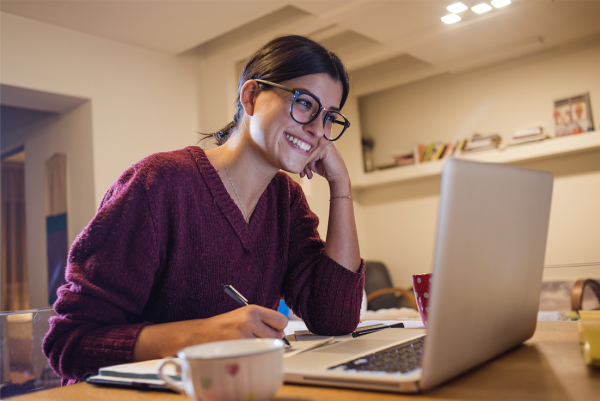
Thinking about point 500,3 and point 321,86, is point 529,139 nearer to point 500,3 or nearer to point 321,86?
point 500,3

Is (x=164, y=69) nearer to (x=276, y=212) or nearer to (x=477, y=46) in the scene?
(x=477, y=46)

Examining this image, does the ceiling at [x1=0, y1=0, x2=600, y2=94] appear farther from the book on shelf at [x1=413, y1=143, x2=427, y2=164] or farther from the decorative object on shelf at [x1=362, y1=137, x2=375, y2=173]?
the decorative object on shelf at [x1=362, y1=137, x2=375, y2=173]

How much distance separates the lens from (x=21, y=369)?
1533 millimetres

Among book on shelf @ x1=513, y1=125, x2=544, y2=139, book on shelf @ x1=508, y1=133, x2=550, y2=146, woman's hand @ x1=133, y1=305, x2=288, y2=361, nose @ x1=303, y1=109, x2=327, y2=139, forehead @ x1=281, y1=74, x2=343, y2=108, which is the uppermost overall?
book on shelf @ x1=513, y1=125, x2=544, y2=139

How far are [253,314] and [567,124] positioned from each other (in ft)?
13.6

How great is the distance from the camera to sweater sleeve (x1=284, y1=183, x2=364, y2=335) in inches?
46.2

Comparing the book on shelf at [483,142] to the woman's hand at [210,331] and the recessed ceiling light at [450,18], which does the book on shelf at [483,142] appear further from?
the woman's hand at [210,331]

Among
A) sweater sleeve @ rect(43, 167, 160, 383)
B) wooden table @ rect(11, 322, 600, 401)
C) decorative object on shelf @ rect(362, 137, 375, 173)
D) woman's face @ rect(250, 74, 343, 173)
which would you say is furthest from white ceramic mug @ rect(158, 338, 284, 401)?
decorative object on shelf @ rect(362, 137, 375, 173)

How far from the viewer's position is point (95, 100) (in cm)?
389

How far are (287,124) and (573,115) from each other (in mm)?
3777

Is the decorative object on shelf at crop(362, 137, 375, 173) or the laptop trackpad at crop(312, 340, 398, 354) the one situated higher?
the decorative object on shelf at crop(362, 137, 375, 173)

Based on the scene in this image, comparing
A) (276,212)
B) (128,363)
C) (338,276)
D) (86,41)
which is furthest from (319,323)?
(86,41)

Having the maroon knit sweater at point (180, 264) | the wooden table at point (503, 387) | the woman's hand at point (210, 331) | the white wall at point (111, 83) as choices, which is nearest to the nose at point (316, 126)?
the maroon knit sweater at point (180, 264)

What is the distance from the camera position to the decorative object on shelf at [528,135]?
168 inches
